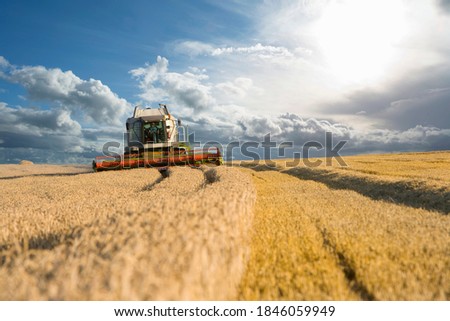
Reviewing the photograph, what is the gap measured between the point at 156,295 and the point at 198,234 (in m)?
0.81

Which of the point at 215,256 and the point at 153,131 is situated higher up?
the point at 153,131

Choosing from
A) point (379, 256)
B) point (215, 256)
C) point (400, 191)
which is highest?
point (215, 256)

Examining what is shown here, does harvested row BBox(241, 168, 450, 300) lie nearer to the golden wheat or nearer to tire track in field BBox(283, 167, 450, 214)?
the golden wheat

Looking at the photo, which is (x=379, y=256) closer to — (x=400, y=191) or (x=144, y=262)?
(x=144, y=262)

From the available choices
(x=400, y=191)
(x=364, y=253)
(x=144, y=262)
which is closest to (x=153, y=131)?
(x=400, y=191)

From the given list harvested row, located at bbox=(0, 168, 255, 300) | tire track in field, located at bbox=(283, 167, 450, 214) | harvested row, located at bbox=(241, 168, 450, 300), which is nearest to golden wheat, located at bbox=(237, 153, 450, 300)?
harvested row, located at bbox=(241, 168, 450, 300)

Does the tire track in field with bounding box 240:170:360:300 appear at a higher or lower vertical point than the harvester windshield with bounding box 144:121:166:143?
lower

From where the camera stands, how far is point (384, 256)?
13.3 feet

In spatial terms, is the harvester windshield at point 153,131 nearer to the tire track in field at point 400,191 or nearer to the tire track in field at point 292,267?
the tire track in field at point 400,191

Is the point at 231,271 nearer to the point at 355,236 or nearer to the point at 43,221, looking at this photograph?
the point at 355,236

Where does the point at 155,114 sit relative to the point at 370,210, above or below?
above

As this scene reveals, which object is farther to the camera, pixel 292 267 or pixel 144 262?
pixel 292 267

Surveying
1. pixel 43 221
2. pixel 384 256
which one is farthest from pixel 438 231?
pixel 43 221

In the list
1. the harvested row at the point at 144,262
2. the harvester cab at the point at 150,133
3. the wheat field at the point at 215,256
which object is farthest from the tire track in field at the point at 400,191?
the harvester cab at the point at 150,133
